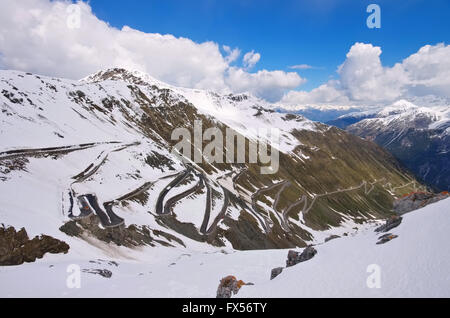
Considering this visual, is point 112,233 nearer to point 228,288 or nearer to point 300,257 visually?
point 228,288

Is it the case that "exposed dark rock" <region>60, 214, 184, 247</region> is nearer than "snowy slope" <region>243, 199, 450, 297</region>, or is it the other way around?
"snowy slope" <region>243, 199, 450, 297</region>

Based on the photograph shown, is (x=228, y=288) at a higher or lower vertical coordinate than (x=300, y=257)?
lower

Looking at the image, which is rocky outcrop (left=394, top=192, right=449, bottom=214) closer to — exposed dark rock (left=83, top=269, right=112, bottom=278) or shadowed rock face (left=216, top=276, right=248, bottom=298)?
shadowed rock face (left=216, top=276, right=248, bottom=298)

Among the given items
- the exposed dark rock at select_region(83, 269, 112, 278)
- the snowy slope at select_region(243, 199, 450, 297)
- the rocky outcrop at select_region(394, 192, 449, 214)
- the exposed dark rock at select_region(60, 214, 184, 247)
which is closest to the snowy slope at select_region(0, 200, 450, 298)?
the snowy slope at select_region(243, 199, 450, 297)

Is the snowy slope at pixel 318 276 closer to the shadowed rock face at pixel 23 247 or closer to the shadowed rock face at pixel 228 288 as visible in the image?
the shadowed rock face at pixel 228 288

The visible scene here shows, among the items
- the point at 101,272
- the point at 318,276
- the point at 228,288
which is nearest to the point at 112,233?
the point at 101,272

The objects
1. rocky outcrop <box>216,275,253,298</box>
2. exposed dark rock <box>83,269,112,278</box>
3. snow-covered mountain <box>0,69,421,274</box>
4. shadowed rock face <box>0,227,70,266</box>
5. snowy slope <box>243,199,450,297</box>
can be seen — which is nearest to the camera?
snowy slope <box>243,199,450,297</box>

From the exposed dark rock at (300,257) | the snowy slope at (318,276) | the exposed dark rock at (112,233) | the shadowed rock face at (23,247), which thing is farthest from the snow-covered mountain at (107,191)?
the exposed dark rock at (300,257)
